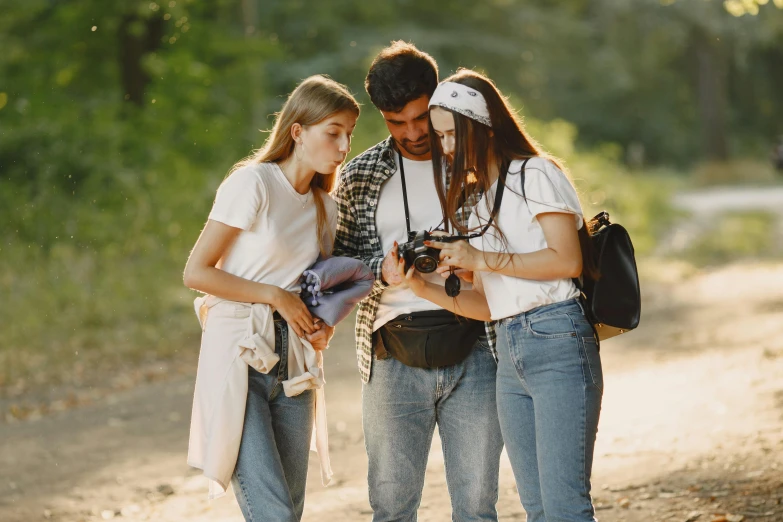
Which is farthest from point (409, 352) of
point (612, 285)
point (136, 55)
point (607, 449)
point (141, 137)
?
point (136, 55)

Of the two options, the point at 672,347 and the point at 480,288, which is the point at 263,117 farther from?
the point at 480,288

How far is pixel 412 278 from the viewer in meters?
3.36

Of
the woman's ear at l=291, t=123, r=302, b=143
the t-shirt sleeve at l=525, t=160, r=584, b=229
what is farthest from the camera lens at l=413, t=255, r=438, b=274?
the woman's ear at l=291, t=123, r=302, b=143

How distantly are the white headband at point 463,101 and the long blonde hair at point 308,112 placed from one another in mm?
353

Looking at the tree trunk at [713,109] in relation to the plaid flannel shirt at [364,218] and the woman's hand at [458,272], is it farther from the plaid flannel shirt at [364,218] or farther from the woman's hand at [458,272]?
the woman's hand at [458,272]

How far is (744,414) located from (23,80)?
14.3 m

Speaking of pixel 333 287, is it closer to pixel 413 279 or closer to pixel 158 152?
pixel 413 279

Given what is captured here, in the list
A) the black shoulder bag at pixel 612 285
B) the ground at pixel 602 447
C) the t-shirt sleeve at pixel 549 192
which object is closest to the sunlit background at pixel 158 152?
the ground at pixel 602 447

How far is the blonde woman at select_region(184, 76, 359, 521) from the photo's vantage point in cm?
321

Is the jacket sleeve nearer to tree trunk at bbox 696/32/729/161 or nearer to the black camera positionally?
the black camera

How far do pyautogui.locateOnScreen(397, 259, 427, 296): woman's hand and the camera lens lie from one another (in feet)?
0.14

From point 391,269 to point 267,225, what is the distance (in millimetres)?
436

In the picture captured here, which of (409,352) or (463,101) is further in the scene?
(409,352)

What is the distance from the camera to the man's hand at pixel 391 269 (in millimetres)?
3348
